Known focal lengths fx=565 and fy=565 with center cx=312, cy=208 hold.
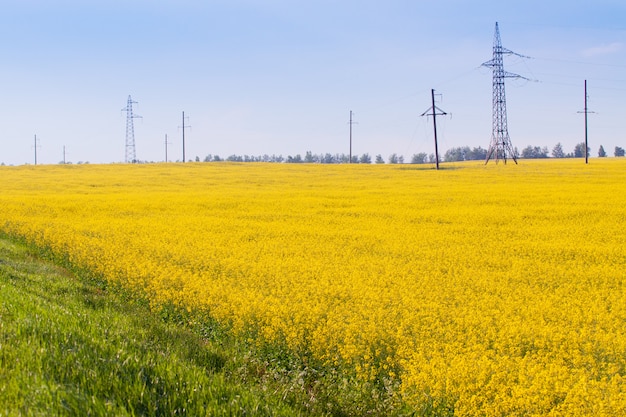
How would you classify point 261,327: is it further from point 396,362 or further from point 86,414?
point 86,414

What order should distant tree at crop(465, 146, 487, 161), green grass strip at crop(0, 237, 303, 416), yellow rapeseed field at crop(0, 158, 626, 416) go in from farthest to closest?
distant tree at crop(465, 146, 487, 161), yellow rapeseed field at crop(0, 158, 626, 416), green grass strip at crop(0, 237, 303, 416)

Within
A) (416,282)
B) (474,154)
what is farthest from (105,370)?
(474,154)

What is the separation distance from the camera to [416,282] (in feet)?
28.6

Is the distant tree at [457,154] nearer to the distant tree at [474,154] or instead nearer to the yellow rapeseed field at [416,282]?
the distant tree at [474,154]

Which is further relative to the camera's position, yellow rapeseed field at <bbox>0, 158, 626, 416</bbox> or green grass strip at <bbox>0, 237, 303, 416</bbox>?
yellow rapeseed field at <bbox>0, 158, 626, 416</bbox>

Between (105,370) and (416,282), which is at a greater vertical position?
(105,370)

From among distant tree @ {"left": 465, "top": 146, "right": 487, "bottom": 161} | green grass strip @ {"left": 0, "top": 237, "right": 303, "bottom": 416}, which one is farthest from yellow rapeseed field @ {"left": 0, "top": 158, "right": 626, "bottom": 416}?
distant tree @ {"left": 465, "top": 146, "right": 487, "bottom": 161}

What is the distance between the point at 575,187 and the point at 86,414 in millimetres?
25836

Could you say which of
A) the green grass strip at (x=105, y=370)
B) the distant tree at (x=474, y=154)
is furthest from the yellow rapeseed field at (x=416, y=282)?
the distant tree at (x=474, y=154)

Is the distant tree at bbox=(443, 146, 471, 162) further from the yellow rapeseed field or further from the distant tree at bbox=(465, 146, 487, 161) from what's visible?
the yellow rapeseed field

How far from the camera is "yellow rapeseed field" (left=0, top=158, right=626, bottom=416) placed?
5.18 metres

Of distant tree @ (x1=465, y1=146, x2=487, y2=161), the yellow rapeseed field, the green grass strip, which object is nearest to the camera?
the green grass strip

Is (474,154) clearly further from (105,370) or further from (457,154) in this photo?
(105,370)

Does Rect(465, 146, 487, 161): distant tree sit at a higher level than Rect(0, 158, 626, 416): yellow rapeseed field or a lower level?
higher
